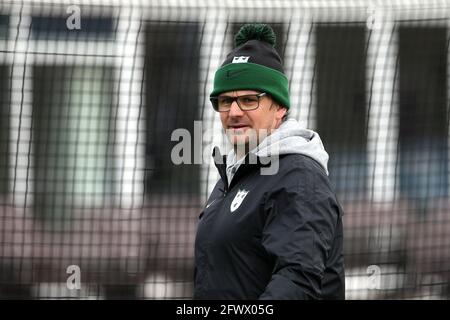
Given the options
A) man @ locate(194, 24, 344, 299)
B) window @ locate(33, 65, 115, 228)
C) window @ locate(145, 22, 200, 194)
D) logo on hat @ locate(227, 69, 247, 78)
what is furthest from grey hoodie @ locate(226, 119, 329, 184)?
window @ locate(33, 65, 115, 228)

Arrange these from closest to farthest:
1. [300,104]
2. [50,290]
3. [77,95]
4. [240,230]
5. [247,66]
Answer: [240,230] < [247,66] < [50,290] < [300,104] < [77,95]

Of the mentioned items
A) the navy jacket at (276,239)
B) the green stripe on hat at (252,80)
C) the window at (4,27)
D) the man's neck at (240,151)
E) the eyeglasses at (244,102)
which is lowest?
the navy jacket at (276,239)

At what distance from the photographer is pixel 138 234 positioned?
8.71 m

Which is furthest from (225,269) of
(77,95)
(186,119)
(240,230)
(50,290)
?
(77,95)

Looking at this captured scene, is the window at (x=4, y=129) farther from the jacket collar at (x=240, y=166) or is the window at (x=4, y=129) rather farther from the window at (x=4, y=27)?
the jacket collar at (x=240, y=166)

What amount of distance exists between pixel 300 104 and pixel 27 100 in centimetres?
248

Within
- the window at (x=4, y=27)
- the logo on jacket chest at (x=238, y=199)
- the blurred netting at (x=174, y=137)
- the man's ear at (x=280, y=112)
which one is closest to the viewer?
the logo on jacket chest at (x=238, y=199)

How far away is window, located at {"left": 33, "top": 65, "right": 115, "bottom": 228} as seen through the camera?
886cm

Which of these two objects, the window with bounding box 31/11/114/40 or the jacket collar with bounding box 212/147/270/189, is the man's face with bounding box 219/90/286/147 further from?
the window with bounding box 31/11/114/40

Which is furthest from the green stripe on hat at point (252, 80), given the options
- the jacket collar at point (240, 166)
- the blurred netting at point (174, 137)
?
the blurred netting at point (174, 137)

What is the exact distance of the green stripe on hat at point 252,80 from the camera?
3.69 meters

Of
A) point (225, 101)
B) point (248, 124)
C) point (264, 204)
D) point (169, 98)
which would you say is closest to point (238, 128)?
point (248, 124)

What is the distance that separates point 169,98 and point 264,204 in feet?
19.1

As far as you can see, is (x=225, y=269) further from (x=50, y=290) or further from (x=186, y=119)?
(x=186, y=119)
